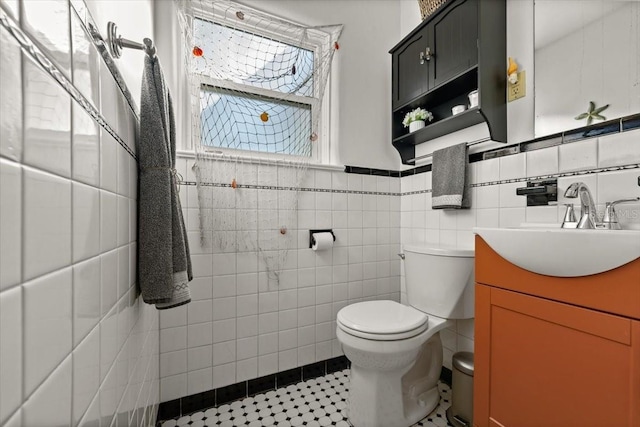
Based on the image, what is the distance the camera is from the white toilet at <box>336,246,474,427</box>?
117 cm

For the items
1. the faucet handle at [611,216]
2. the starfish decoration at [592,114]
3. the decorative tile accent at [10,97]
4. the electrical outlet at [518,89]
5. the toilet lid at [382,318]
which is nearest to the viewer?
the decorative tile accent at [10,97]

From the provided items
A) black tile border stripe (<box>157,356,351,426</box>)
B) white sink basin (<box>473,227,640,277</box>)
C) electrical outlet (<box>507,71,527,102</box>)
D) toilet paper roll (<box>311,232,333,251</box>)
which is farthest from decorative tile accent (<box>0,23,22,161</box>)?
electrical outlet (<box>507,71,527,102</box>)

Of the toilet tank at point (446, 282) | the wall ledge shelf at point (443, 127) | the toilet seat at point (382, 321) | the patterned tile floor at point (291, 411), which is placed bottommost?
the patterned tile floor at point (291, 411)

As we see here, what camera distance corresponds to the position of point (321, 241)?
160cm

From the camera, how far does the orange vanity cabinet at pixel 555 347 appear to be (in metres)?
0.69

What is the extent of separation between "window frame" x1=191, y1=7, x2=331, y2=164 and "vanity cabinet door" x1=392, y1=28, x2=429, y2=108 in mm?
447

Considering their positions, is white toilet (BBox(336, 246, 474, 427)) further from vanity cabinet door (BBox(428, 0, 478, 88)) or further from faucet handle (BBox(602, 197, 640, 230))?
vanity cabinet door (BBox(428, 0, 478, 88))

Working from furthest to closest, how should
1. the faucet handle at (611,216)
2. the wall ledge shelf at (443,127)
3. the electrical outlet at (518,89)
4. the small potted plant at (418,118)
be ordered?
the small potted plant at (418,118), the wall ledge shelf at (443,127), the electrical outlet at (518,89), the faucet handle at (611,216)

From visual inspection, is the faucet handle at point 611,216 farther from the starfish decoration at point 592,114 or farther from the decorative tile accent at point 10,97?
the decorative tile accent at point 10,97

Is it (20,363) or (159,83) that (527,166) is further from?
(20,363)

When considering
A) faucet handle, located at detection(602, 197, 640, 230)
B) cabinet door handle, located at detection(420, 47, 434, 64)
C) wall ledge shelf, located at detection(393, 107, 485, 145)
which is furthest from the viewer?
cabinet door handle, located at detection(420, 47, 434, 64)

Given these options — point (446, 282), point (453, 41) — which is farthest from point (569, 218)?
point (453, 41)

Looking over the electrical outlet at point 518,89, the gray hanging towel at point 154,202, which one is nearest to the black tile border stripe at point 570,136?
the electrical outlet at point 518,89

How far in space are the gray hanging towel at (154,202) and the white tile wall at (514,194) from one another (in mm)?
1394
